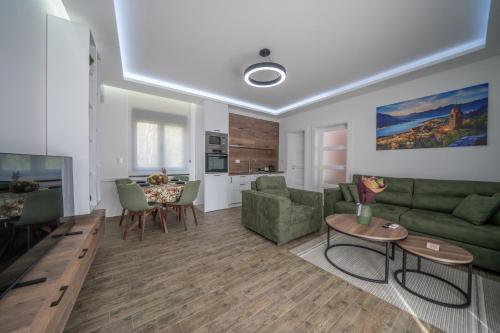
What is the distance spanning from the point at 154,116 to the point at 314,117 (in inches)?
165

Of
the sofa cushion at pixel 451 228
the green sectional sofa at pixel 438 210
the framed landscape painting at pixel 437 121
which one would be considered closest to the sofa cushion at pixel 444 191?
the green sectional sofa at pixel 438 210

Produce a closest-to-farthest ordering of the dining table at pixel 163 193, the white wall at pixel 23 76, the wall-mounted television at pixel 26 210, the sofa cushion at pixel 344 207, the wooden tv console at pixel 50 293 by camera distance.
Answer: the wooden tv console at pixel 50 293
the wall-mounted television at pixel 26 210
the white wall at pixel 23 76
the dining table at pixel 163 193
the sofa cushion at pixel 344 207

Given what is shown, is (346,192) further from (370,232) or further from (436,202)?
(370,232)

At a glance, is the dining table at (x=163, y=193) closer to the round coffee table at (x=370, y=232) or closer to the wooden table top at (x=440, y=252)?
the round coffee table at (x=370, y=232)

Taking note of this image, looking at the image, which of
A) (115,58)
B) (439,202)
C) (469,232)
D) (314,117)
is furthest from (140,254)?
(314,117)

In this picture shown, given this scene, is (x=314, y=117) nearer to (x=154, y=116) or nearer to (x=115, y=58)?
(x=154, y=116)

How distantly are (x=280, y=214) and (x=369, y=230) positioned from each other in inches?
42.0

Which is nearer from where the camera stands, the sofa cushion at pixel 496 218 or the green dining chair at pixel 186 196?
the sofa cushion at pixel 496 218

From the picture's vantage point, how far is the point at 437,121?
9.84ft

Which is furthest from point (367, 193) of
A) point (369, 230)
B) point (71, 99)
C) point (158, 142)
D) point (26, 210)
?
point (158, 142)

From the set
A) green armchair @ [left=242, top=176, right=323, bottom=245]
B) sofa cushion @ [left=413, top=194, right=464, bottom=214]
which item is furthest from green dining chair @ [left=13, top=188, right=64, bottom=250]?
sofa cushion @ [left=413, top=194, right=464, bottom=214]

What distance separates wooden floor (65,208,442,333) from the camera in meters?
1.36

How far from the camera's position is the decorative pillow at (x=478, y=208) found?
2.12m

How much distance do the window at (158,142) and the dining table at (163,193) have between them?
1357mm
